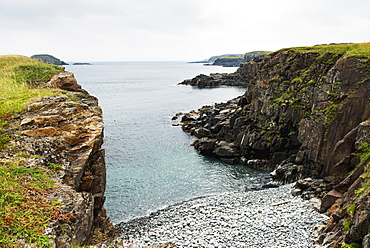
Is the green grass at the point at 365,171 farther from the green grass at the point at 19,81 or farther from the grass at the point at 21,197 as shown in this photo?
the green grass at the point at 19,81

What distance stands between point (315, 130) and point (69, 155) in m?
30.3

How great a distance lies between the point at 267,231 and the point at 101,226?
44.8 ft

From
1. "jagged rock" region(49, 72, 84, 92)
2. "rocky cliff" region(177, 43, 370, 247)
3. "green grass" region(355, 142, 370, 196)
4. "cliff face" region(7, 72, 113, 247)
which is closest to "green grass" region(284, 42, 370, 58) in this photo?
"rocky cliff" region(177, 43, 370, 247)

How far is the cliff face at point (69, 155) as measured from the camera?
33.9 feet

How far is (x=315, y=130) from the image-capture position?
34.5 meters

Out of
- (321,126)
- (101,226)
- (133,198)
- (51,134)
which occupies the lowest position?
(133,198)

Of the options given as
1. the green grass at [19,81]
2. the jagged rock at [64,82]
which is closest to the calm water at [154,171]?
the jagged rock at [64,82]

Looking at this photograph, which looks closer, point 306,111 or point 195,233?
point 195,233

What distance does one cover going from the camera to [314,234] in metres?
21.5

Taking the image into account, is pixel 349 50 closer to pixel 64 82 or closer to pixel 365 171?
pixel 365 171

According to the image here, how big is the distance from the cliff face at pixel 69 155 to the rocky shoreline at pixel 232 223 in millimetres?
5534

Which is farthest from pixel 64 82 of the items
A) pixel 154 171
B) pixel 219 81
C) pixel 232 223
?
pixel 219 81

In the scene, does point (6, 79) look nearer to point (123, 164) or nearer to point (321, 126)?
point (123, 164)

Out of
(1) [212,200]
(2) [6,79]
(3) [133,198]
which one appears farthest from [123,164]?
(2) [6,79]
